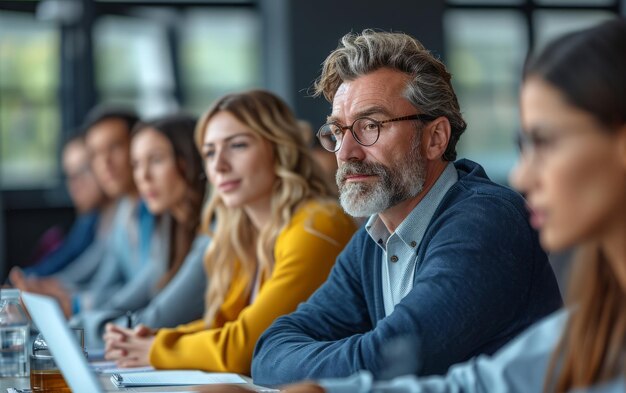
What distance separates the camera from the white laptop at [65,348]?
5.39 ft

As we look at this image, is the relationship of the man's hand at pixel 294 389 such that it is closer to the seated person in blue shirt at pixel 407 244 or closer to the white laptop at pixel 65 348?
the white laptop at pixel 65 348

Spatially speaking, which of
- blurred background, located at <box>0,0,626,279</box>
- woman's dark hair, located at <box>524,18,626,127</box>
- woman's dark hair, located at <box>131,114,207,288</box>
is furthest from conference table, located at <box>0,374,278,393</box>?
blurred background, located at <box>0,0,626,279</box>

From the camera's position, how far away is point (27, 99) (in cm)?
796

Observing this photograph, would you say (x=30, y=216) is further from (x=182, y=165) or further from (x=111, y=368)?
(x=111, y=368)

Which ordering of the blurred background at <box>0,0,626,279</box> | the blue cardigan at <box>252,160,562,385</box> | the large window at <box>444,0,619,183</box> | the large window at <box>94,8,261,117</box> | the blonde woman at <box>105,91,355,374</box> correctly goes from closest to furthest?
the blue cardigan at <box>252,160,562,385</box>
the blonde woman at <box>105,91,355,374</box>
the blurred background at <box>0,0,626,279</box>
the large window at <box>94,8,261,117</box>
the large window at <box>444,0,619,183</box>

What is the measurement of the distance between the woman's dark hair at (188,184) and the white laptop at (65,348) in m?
2.23

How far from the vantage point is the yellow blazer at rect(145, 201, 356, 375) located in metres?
2.76

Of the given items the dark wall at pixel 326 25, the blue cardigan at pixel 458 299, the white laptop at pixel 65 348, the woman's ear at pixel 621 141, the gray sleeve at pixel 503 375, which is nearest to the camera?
the woman's ear at pixel 621 141

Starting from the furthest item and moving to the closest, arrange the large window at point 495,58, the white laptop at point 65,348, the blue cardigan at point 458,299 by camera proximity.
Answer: the large window at point 495,58, the blue cardigan at point 458,299, the white laptop at point 65,348

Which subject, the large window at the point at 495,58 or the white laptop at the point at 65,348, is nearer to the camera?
the white laptop at the point at 65,348

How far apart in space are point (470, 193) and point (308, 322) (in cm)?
50

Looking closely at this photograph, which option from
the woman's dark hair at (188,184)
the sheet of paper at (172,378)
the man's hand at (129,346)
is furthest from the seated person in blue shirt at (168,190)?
the sheet of paper at (172,378)

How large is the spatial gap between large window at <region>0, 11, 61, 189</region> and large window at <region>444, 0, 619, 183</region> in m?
3.25

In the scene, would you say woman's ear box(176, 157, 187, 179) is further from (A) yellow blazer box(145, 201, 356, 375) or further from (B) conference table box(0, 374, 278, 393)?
(B) conference table box(0, 374, 278, 393)
